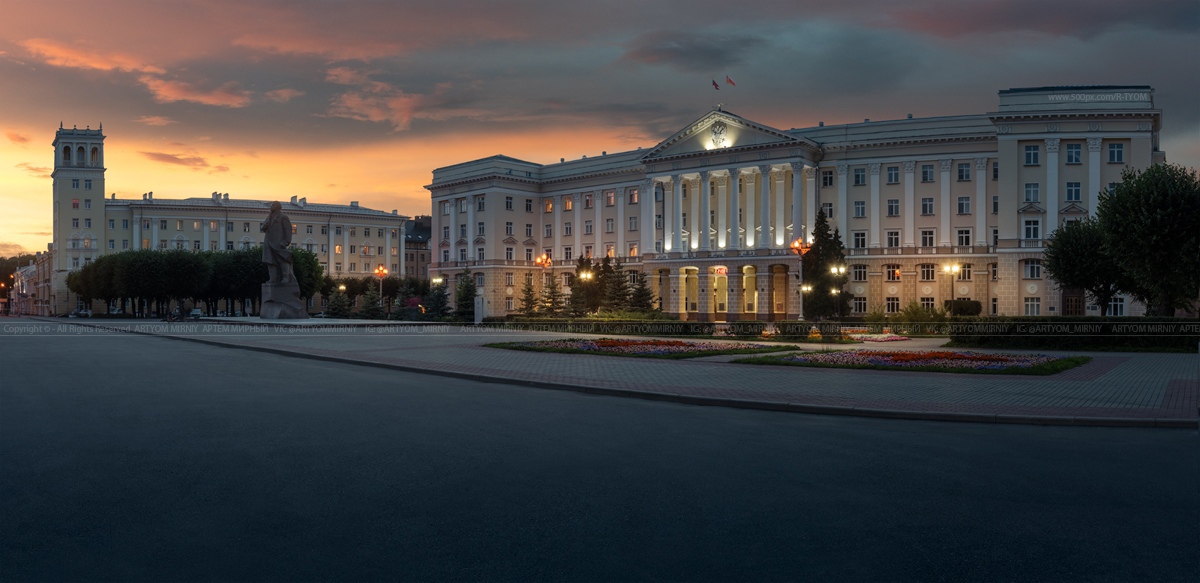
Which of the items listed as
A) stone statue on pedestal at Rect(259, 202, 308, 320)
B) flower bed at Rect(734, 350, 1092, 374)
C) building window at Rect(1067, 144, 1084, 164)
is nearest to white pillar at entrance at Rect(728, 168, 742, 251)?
building window at Rect(1067, 144, 1084, 164)

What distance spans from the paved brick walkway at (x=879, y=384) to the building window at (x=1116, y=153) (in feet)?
130

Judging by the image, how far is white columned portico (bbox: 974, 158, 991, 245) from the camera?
62.8 m

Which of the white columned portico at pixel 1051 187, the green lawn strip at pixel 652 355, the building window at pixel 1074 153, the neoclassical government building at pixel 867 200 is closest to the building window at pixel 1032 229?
the neoclassical government building at pixel 867 200

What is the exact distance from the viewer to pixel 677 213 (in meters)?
75.1

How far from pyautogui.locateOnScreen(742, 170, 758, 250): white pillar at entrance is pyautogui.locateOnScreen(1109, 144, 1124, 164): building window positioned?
27239 millimetres

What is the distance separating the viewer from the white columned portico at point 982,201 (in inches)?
2474

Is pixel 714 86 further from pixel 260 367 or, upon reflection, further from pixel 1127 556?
pixel 1127 556

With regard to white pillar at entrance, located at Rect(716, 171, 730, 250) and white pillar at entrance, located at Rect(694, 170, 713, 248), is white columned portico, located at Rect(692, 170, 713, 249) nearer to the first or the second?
white pillar at entrance, located at Rect(694, 170, 713, 248)

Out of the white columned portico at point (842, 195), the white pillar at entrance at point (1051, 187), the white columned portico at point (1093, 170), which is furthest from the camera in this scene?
the white columned portico at point (842, 195)

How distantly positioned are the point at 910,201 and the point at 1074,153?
12.1 meters

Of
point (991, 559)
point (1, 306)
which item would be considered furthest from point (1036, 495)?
point (1, 306)

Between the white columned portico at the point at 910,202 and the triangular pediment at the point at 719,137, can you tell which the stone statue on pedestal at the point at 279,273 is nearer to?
the triangular pediment at the point at 719,137

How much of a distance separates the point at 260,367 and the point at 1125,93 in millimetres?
61028

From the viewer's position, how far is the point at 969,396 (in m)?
14.2
